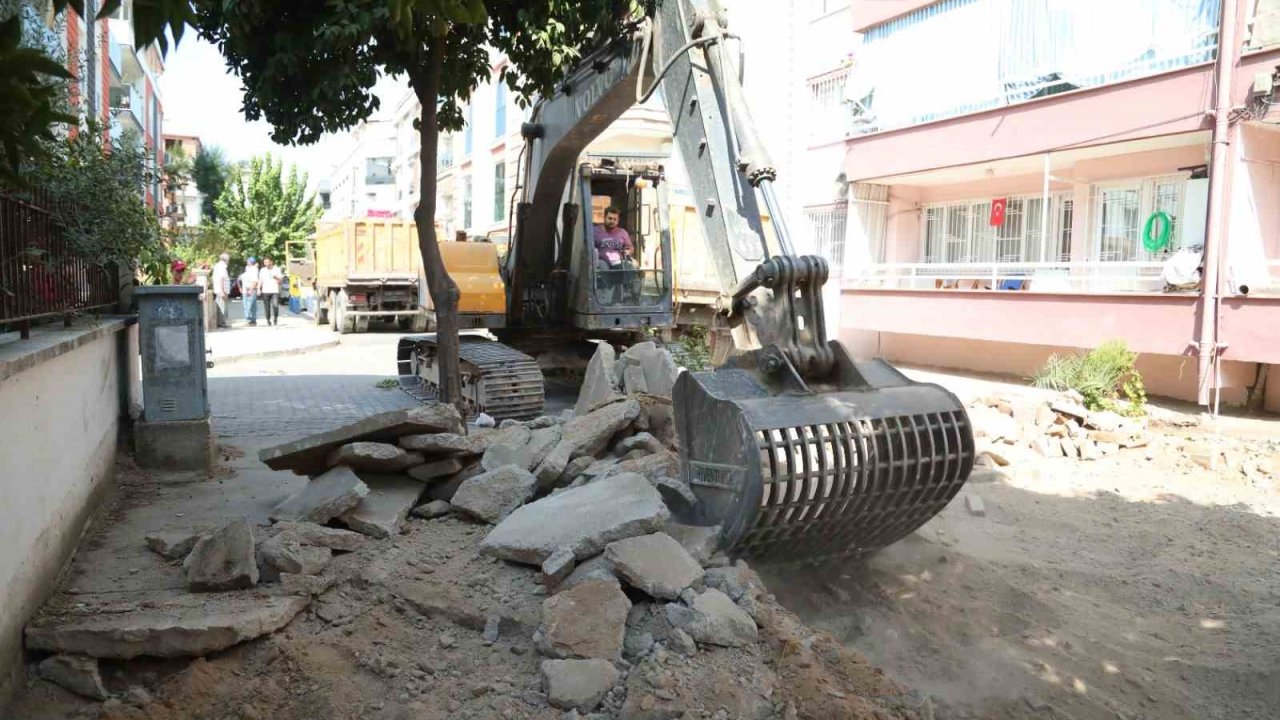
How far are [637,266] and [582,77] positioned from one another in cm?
299

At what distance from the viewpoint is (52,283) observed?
5.39 meters

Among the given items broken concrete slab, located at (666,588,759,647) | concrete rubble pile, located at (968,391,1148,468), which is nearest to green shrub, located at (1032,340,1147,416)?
concrete rubble pile, located at (968,391,1148,468)

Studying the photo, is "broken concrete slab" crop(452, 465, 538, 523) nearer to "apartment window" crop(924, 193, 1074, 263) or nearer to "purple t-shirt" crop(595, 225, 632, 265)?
"purple t-shirt" crop(595, 225, 632, 265)

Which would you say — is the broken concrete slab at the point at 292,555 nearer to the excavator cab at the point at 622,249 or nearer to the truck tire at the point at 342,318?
the excavator cab at the point at 622,249

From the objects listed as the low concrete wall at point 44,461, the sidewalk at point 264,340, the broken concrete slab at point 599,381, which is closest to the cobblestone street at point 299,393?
the sidewalk at point 264,340

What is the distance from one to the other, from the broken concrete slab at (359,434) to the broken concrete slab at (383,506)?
0.23 metres

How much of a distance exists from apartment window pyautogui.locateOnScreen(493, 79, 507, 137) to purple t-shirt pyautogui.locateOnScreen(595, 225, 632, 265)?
23179 millimetres

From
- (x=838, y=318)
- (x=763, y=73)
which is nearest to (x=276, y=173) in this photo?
(x=763, y=73)

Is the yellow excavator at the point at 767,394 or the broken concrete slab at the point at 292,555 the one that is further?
the yellow excavator at the point at 767,394

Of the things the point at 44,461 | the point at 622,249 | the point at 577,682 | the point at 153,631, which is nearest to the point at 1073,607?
the point at 577,682

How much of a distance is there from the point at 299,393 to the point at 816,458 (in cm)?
905

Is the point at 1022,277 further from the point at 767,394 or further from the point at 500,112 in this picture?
the point at 500,112

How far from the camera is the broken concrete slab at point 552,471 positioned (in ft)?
17.4

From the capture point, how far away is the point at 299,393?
1190 centimetres
